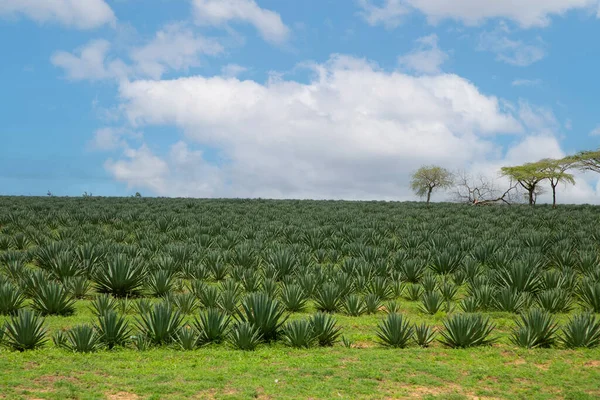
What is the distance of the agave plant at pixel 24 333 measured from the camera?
8.58m

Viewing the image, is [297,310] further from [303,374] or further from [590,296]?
[590,296]

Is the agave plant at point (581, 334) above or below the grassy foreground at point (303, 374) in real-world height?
above

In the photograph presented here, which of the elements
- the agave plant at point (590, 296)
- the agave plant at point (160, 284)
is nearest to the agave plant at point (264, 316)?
the agave plant at point (160, 284)

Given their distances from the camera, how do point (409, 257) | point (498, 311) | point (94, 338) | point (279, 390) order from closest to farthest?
point (279, 390) < point (94, 338) < point (498, 311) < point (409, 257)

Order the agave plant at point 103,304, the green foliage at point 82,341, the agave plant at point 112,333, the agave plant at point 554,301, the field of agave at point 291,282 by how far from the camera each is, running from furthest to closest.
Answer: the agave plant at point 554,301 < the agave plant at point 103,304 < the field of agave at point 291,282 < the agave plant at point 112,333 < the green foliage at point 82,341

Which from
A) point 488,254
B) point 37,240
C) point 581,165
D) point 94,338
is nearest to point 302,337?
point 94,338

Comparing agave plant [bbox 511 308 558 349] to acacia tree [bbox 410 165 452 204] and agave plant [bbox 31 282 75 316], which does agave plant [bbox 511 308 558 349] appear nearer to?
agave plant [bbox 31 282 75 316]

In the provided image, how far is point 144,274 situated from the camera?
13.2 metres

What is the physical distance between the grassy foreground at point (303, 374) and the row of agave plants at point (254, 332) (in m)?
0.31

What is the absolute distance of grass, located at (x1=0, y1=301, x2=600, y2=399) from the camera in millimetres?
6727

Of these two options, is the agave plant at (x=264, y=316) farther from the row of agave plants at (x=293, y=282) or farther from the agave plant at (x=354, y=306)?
the agave plant at (x=354, y=306)

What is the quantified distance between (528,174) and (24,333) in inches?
1884

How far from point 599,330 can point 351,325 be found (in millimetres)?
4061

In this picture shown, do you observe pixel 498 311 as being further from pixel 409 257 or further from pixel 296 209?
pixel 296 209
